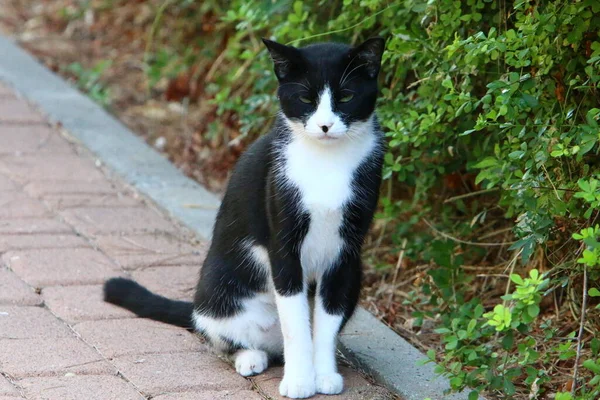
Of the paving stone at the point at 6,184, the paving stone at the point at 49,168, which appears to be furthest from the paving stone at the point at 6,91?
the paving stone at the point at 6,184

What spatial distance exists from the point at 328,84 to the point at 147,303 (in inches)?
42.1

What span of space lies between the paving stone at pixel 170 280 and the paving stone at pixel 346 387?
2.12 ft

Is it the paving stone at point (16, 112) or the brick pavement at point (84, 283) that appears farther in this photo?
the paving stone at point (16, 112)

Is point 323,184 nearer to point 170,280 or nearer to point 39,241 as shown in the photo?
point 170,280

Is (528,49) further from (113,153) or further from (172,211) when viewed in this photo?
(113,153)

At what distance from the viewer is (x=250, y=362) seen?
298 centimetres

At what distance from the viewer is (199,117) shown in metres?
5.64

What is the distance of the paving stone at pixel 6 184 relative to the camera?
4.31 meters

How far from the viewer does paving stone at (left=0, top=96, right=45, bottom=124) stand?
5.11 meters

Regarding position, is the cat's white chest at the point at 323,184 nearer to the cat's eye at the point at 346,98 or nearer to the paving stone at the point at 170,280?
the cat's eye at the point at 346,98

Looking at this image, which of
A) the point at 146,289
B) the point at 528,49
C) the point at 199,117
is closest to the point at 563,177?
the point at 528,49

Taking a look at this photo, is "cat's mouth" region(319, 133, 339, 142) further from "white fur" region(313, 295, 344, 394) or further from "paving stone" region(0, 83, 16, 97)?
"paving stone" region(0, 83, 16, 97)

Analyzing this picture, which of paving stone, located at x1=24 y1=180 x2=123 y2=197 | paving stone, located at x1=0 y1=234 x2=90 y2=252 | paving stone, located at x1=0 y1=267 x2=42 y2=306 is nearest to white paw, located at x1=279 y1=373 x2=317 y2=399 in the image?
paving stone, located at x1=0 y1=267 x2=42 y2=306

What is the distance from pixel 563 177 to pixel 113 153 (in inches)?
105
